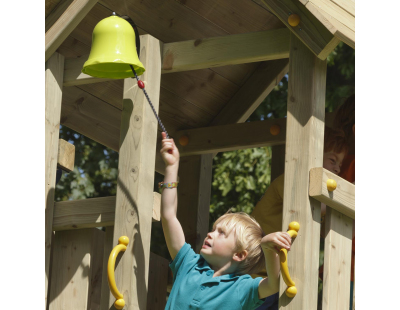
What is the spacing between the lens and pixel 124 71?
330 centimetres

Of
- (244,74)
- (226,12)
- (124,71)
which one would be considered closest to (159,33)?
(226,12)

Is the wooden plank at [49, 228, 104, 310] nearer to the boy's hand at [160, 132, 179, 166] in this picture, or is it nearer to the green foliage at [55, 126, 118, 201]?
Result: the boy's hand at [160, 132, 179, 166]

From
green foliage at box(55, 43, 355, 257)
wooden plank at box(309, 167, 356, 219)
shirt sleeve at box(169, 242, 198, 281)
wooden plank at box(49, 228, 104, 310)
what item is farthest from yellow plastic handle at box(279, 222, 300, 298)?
green foliage at box(55, 43, 355, 257)

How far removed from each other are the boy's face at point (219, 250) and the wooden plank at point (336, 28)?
1.03 metres

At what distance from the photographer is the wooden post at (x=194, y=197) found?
15.5 ft

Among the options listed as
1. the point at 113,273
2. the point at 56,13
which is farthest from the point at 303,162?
the point at 56,13

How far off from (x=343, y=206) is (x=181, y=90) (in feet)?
6.41

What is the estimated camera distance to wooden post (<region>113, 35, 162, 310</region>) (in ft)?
10.4

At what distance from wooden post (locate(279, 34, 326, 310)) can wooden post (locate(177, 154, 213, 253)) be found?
185 centimetres

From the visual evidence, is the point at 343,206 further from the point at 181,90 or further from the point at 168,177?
the point at 181,90

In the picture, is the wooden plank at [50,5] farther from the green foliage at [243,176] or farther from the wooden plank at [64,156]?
the green foliage at [243,176]

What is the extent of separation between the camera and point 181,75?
4.55 m

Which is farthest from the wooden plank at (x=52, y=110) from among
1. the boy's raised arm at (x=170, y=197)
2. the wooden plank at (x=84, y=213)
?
the boy's raised arm at (x=170, y=197)

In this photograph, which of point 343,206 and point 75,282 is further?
point 75,282
